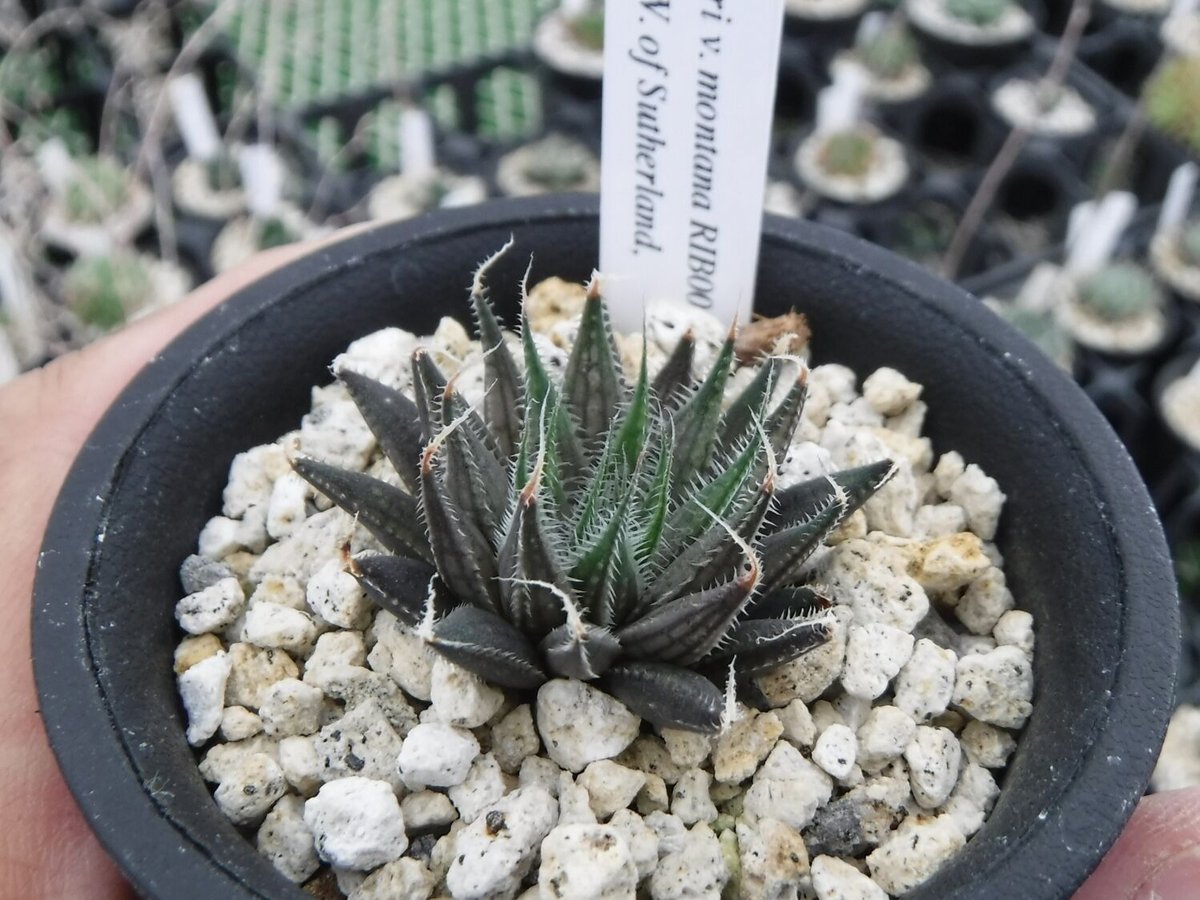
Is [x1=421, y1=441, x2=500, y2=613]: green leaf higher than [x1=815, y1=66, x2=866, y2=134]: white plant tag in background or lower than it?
higher

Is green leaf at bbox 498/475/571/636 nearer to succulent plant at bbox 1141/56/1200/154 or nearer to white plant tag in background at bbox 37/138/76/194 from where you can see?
white plant tag in background at bbox 37/138/76/194

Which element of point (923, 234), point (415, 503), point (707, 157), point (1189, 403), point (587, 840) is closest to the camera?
point (587, 840)

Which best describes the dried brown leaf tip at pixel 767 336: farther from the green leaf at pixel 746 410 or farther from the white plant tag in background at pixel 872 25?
the white plant tag in background at pixel 872 25

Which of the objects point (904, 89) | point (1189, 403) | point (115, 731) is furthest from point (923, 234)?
point (115, 731)

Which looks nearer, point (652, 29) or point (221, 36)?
point (652, 29)

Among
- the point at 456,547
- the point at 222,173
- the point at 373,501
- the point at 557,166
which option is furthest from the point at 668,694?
the point at 222,173

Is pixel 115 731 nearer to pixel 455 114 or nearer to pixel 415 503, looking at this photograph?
pixel 415 503

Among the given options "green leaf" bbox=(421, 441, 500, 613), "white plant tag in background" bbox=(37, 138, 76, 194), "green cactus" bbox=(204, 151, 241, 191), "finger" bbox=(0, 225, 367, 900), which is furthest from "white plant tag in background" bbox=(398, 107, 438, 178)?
"green leaf" bbox=(421, 441, 500, 613)
